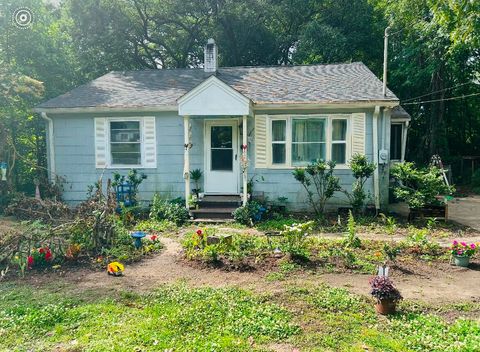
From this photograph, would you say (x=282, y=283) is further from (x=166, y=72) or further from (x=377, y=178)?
(x=166, y=72)

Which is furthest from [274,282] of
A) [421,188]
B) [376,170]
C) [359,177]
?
[376,170]

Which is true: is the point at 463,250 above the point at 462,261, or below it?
above

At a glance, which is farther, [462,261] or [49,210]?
[49,210]

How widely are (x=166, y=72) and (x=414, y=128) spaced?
13996mm

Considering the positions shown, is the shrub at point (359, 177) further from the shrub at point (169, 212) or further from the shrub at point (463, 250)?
the shrub at point (169, 212)

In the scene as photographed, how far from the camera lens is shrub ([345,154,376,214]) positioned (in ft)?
28.9

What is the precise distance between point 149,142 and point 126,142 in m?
0.74

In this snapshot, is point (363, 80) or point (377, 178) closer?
point (377, 178)

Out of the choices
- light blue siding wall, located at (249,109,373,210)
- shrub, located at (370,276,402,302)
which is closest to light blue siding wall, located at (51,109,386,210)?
light blue siding wall, located at (249,109,373,210)

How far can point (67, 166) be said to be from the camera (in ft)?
34.3

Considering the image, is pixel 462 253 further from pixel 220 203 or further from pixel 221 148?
pixel 221 148

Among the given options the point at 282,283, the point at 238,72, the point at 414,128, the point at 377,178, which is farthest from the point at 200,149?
the point at 414,128

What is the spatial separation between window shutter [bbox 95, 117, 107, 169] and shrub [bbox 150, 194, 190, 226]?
89.9 inches

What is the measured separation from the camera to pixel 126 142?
1034cm
